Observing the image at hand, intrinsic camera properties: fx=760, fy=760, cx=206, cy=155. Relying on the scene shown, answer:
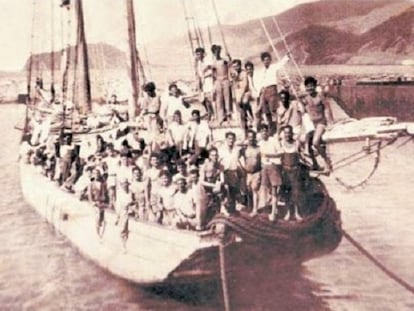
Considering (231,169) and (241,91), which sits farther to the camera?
(241,91)

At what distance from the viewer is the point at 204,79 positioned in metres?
5.27

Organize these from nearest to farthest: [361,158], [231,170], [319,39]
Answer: [231,170], [361,158], [319,39]

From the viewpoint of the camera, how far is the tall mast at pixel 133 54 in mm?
5246

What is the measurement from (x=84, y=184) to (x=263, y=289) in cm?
140

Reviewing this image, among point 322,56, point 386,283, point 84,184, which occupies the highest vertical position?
point 322,56

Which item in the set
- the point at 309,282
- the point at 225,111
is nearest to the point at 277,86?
the point at 225,111

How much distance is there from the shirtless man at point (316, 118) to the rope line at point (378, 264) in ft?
1.58

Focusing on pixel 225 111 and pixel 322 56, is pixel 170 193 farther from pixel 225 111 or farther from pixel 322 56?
pixel 322 56

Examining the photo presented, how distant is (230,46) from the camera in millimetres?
5273

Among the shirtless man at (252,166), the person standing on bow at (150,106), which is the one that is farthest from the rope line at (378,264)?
the person standing on bow at (150,106)

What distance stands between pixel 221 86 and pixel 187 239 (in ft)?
3.57

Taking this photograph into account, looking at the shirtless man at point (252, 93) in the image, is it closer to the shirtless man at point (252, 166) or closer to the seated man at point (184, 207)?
the shirtless man at point (252, 166)

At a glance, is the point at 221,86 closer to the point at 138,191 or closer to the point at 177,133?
the point at 177,133

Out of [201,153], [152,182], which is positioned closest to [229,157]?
[201,153]
